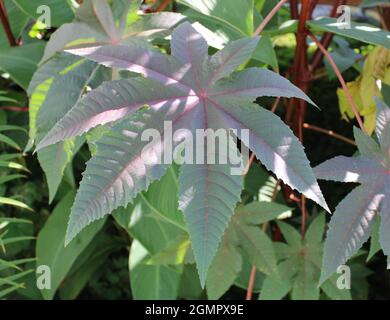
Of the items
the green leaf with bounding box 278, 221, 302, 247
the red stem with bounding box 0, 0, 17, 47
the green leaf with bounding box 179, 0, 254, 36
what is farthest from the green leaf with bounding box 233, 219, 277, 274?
the red stem with bounding box 0, 0, 17, 47

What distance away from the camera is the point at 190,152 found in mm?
722

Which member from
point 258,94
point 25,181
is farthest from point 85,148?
point 258,94

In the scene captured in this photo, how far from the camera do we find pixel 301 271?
122 cm

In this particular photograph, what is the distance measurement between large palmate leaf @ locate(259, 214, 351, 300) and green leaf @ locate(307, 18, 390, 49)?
1.22ft

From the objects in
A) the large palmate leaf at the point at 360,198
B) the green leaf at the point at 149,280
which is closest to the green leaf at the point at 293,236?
the green leaf at the point at 149,280

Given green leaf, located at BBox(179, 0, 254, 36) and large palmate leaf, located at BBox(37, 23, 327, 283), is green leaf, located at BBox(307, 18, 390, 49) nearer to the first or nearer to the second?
green leaf, located at BBox(179, 0, 254, 36)

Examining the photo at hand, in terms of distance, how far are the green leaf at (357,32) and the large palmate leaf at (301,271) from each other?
37cm

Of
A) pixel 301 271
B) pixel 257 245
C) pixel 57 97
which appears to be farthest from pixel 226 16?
pixel 301 271

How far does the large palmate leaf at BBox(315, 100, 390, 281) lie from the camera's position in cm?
84

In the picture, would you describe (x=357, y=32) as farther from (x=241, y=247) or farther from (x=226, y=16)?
(x=241, y=247)

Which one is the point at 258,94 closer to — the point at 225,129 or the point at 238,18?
the point at 225,129

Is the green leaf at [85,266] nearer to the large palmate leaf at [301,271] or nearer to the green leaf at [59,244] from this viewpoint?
the green leaf at [59,244]
